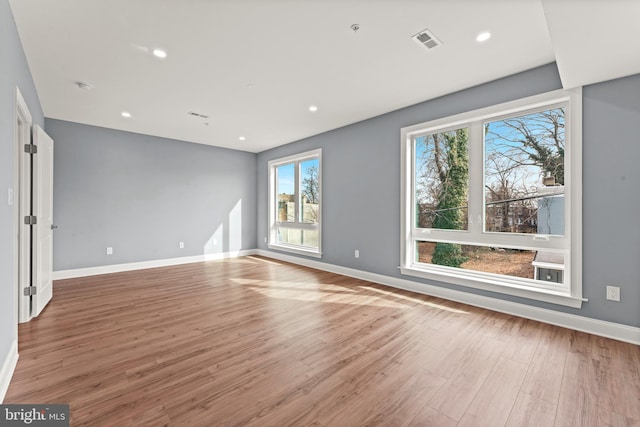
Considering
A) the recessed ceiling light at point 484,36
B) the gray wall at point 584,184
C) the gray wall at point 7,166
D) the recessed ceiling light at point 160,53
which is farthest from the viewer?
the recessed ceiling light at point 160,53

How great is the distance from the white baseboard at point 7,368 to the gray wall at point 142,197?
128 inches

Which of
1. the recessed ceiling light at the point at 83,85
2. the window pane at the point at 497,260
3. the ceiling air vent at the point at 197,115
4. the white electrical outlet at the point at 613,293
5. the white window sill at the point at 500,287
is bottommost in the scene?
the white window sill at the point at 500,287

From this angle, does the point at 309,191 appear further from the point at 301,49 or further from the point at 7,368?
the point at 7,368

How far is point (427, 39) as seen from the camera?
2379mm

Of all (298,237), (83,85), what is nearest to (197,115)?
(83,85)

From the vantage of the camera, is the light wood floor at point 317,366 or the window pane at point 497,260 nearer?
the light wood floor at point 317,366

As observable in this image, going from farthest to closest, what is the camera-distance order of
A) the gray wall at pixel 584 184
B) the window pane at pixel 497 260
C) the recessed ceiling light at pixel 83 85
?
1. the recessed ceiling light at pixel 83 85
2. the window pane at pixel 497 260
3. the gray wall at pixel 584 184

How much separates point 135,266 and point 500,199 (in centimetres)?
609

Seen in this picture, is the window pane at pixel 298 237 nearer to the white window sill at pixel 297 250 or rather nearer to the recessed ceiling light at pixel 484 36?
the white window sill at pixel 297 250

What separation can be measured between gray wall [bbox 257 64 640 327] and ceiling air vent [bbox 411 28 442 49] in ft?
3.84

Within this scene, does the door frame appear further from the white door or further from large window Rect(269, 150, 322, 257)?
large window Rect(269, 150, 322, 257)

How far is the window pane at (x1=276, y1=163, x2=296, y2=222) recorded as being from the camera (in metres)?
6.21

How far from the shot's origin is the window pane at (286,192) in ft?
20.4

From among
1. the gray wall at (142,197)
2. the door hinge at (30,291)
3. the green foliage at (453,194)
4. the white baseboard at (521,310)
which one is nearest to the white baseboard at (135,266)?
the gray wall at (142,197)
